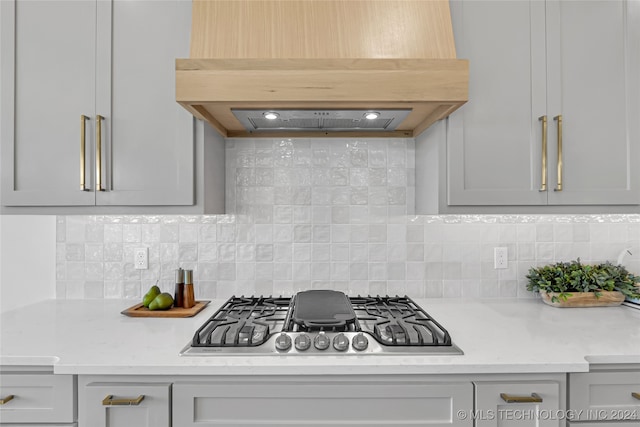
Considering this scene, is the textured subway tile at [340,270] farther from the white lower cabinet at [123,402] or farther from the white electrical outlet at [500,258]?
the white lower cabinet at [123,402]

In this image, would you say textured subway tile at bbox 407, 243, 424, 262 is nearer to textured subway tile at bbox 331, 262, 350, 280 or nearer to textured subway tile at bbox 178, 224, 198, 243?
textured subway tile at bbox 331, 262, 350, 280

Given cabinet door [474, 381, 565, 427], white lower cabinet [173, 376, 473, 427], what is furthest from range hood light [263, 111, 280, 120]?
cabinet door [474, 381, 565, 427]

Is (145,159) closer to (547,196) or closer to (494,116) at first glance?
(494,116)

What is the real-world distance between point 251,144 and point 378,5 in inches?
34.2

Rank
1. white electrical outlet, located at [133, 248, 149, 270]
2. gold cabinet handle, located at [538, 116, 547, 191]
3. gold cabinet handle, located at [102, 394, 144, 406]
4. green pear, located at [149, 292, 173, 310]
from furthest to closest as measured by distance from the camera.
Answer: white electrical outlet, located at [133, 248, 149, 270], green pear, located at [149, 292, 173, 310], gold cabinet handle, located at [538, 116, 547, 191], gold cabinet handle, located at [102, 394, 144, 406]

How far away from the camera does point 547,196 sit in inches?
→ 58.0

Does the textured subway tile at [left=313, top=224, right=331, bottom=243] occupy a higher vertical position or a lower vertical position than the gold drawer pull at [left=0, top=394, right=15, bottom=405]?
higher

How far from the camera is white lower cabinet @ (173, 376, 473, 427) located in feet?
3.59

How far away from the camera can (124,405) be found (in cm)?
109

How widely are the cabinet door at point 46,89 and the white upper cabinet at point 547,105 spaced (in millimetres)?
1487

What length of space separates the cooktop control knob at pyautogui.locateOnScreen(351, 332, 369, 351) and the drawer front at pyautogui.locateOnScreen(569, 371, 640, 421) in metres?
0.67

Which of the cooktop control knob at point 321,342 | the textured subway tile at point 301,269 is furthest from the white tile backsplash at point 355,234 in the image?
the cooktop control knob at point 321,342

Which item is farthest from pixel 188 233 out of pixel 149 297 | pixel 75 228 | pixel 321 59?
pixel 321 59

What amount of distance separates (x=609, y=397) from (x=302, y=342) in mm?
987
